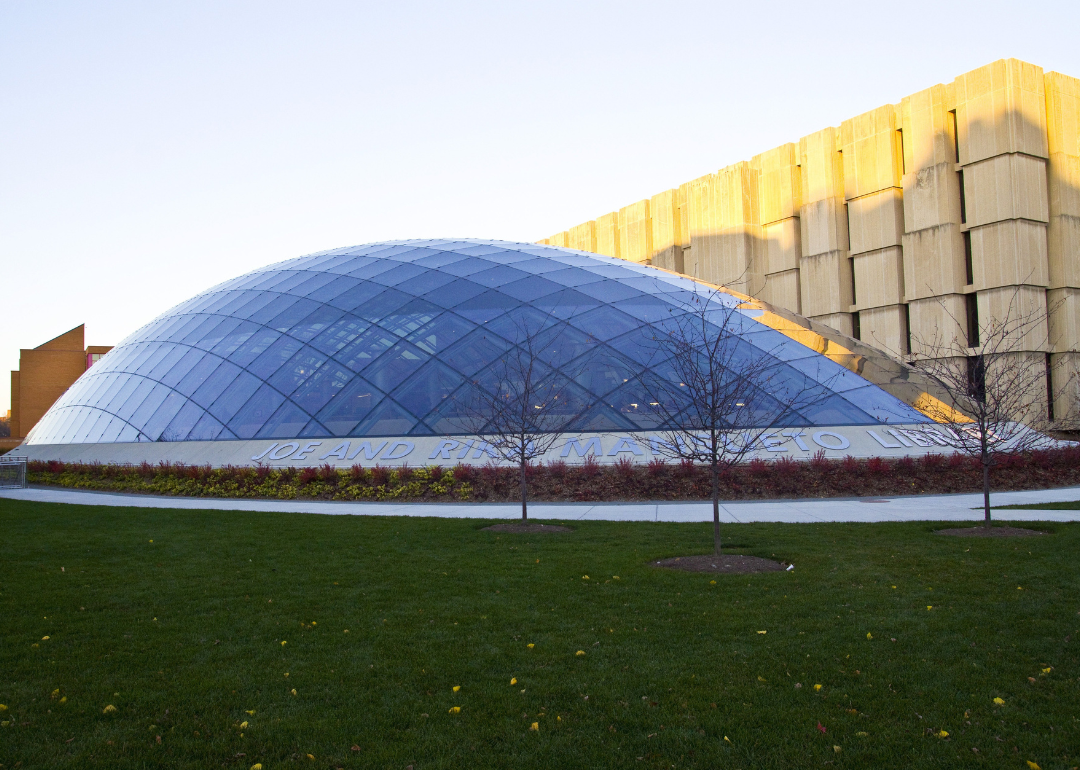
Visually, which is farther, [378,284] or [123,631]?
[378,284]

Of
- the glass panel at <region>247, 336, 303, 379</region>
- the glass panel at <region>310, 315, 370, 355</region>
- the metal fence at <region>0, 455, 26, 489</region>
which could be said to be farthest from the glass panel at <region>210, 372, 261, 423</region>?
the metal fence at <region>0, 455, 26, 489</region>

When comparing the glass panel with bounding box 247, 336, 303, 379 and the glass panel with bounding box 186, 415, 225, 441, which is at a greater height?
the glass panel with bounding box 247, 336, 303, 379

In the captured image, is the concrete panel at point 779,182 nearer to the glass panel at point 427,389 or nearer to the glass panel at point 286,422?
the glass panel at point 427,389

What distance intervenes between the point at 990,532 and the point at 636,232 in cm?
5635

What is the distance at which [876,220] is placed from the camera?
49.0 meters

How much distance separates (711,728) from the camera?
213 inches

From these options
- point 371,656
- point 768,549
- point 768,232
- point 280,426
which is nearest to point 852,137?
point 768,232

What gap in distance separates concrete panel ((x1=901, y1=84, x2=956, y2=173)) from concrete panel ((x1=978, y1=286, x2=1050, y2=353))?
791cm

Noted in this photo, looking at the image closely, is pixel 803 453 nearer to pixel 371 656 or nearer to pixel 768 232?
pixel 371 656

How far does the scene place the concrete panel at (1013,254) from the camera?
139ft

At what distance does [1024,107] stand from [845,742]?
46.6 m

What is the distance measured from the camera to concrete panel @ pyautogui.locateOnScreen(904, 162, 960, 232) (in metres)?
44.7

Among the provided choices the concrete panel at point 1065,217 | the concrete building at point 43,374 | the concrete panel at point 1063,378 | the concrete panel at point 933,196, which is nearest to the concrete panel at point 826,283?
the concrete panel at point 933,196

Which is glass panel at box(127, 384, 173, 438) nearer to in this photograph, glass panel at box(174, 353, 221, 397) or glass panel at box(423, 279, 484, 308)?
glass panel at box(174, 353, 221, 397)
